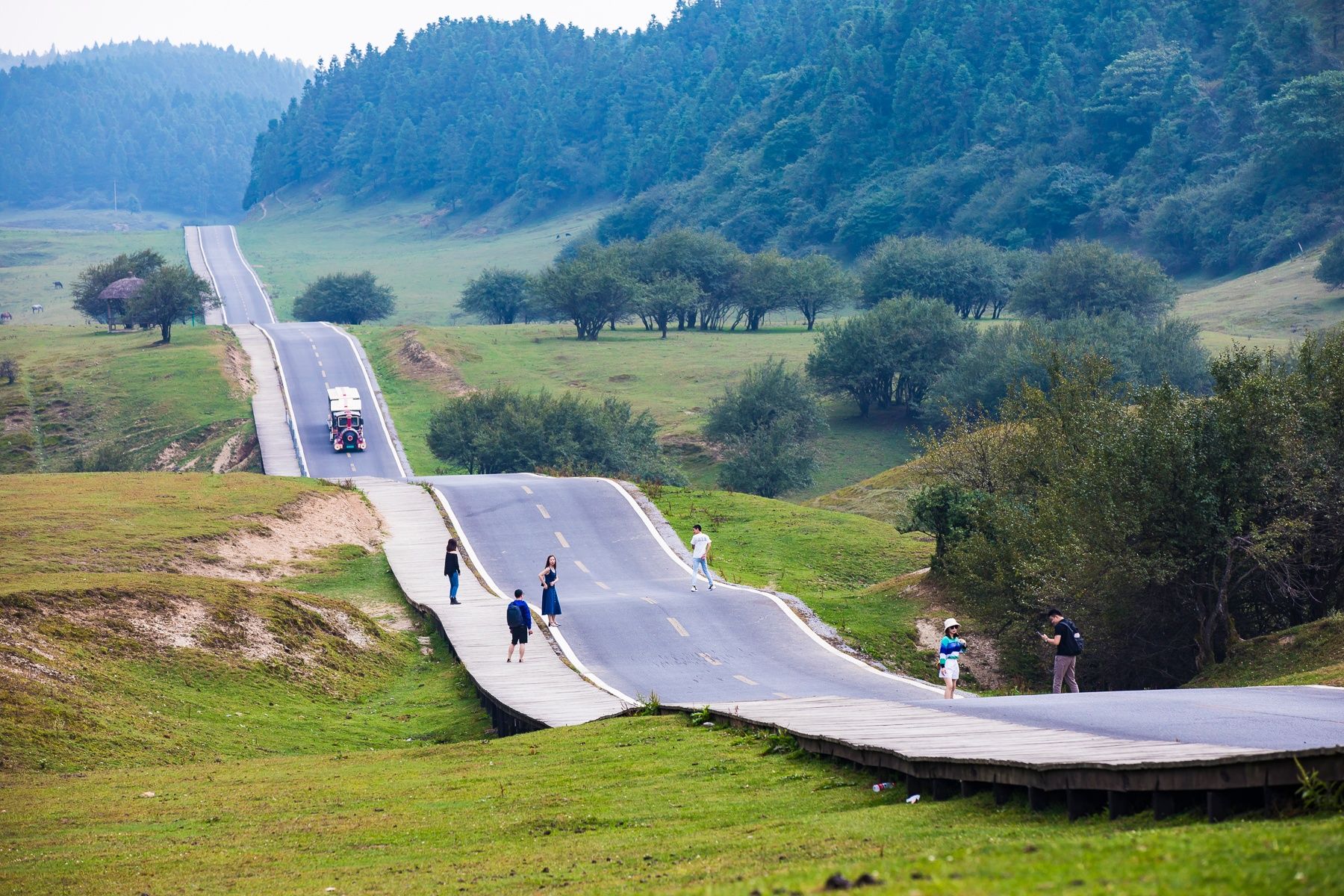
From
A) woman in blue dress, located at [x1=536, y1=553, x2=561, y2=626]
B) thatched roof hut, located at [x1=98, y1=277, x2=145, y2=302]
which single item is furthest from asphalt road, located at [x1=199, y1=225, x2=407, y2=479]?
woman in blue dress, located at [x1=536, y1=553, x2=561, y2=626]

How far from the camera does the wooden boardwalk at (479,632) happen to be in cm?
2195

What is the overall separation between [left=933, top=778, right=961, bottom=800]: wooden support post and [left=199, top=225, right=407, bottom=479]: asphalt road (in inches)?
2095

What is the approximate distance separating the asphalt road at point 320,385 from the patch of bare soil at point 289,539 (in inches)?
748

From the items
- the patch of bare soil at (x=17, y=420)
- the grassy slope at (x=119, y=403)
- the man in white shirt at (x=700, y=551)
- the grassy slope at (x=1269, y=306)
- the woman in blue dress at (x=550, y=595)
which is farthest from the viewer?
the grassy slope at (x=1269, y=306)

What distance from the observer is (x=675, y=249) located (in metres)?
111

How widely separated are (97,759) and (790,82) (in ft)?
566

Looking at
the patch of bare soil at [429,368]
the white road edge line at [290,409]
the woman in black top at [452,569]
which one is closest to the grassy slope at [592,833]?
the woman in black top at [452,569]

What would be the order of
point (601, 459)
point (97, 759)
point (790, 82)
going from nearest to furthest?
point (97, 759), point (601, 459), point (790, 82)

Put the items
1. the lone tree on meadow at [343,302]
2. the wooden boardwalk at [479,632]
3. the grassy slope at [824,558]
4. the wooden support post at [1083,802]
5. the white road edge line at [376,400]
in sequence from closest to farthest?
the wooden support post at [1083,802]
the wooden boardwalk at [479,632]
the grassy slope at [824,558]
the white road edge line at [376,400]
the lone tree on meadow at [343,302]

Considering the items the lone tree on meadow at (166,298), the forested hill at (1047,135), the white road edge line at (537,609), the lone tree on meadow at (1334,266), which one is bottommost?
the white road edge line at (537,609)

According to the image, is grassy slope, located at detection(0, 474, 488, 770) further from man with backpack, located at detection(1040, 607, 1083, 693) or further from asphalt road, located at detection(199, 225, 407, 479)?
asphalt road, located at detection(199, 225, 407, 479)

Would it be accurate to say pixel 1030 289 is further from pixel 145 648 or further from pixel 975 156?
pixel 145 648

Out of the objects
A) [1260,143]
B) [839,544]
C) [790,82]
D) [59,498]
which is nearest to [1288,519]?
[839,544]

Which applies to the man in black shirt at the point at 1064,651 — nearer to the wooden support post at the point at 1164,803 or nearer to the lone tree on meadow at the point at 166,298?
the wooden support post at the point at 1164,803
